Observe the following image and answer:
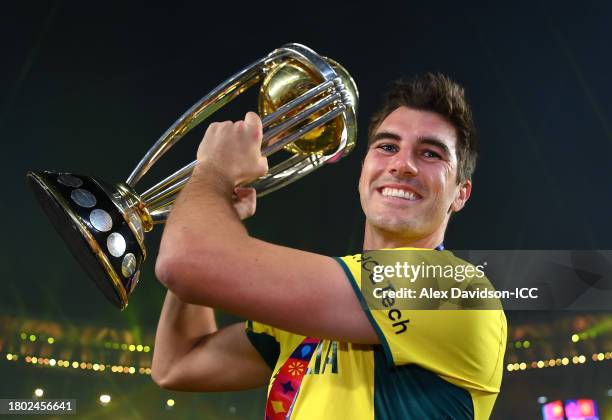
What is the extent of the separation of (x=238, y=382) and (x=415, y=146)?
643mm

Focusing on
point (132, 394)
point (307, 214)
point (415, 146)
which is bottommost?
point (415, 146)

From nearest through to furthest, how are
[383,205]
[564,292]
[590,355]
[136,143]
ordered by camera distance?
[383,205]
[564,292]
[136,143]
[590,355]

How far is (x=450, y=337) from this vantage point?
1.13 metres

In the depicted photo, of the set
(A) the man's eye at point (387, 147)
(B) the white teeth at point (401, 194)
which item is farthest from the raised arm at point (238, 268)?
(A) the man's eye at point (387, 147)

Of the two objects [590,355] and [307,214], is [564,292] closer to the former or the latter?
[307,214]

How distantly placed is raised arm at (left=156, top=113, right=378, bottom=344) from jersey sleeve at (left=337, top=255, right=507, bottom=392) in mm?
23

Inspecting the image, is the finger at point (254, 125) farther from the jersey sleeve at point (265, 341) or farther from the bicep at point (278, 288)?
the jersey sleeve at point (265, 341)

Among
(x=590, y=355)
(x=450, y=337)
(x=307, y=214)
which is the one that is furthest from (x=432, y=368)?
(x=590, y=355)

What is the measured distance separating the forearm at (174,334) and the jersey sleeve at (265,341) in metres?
0.12

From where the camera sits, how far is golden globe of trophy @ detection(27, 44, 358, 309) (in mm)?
1123

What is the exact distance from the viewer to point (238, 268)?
3.21ft

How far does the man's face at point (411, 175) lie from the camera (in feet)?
4.62

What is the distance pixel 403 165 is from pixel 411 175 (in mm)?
27

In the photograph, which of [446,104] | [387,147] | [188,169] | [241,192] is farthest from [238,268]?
[446,104]
